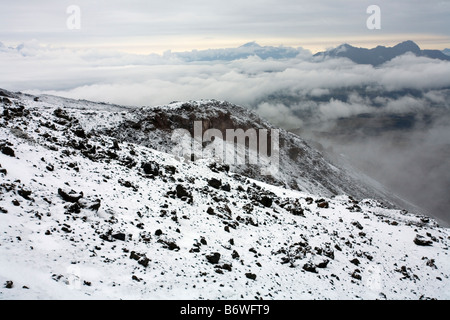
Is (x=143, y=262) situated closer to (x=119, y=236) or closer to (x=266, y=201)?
(x=119, y=236)

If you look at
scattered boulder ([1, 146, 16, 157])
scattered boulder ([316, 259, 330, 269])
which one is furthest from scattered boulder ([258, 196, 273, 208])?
scattered boulder ([1, 146, 16, 157])

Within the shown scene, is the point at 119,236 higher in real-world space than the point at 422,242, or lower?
higher

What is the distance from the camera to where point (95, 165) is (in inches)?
838

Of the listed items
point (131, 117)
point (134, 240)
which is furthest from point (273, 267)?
point (131, 117)

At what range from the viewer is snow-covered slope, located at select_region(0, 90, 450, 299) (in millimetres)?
11477

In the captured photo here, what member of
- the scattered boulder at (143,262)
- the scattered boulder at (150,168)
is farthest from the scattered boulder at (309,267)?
the scattered boulder at (150,168)

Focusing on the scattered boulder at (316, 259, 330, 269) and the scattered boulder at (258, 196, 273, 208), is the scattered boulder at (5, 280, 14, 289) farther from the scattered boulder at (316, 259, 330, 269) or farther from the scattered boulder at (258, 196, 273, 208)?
the scattered boulder at (258, 196, 273, 208)

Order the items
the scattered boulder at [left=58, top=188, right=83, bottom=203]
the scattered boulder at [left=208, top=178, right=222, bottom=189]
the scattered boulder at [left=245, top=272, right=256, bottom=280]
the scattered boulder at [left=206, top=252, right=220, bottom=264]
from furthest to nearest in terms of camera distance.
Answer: the scattered boulder at [left=208, top=178, right=222, bottom=189], the scattered boulder at [left=58, top=188, right=83, bottom=203], the scattered boulder at [left=206, top=252, right=220, bottom=264], the scattered boulder at [left=245, top=272, right=256, bottom=280]

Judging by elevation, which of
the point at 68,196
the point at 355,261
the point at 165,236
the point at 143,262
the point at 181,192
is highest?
the point at 68,196

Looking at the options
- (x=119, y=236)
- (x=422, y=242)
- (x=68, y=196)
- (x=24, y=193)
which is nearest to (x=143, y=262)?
(x=119, y=236)

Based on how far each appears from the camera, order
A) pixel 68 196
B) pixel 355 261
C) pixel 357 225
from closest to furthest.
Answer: pixel 68 196 → pixel 355 261 → pixel 357 225

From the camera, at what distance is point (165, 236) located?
1616cm

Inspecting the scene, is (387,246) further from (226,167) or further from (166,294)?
(166,294)
